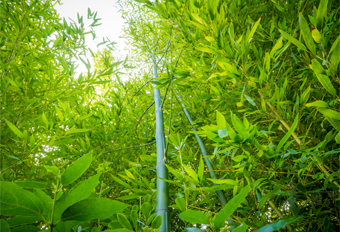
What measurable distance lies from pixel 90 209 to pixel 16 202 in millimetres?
112

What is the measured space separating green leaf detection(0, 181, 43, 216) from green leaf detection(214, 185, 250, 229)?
0.33 m

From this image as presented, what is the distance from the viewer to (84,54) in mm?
1728

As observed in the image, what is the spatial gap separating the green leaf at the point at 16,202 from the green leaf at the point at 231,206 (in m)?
0.33

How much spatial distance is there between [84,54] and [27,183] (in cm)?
152

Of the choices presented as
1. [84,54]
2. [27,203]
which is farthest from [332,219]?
[84,54]

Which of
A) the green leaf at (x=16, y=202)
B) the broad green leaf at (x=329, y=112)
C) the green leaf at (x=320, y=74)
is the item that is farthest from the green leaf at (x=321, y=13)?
the green leaf at (x=16, y=202)

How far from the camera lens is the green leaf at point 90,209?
327 mm

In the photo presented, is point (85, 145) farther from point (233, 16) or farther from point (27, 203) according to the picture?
point (233, 16)

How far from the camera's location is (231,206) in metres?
0.40

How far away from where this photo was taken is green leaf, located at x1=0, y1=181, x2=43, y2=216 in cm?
30

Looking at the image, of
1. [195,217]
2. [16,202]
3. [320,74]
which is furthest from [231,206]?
[320,74]

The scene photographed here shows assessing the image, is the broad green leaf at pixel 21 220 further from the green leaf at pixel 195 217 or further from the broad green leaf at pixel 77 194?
the green leaf at pixel 195 217

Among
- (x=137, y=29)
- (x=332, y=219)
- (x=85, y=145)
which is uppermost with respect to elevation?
(x=137, y=29)

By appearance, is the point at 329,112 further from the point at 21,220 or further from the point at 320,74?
the point at 21,220
